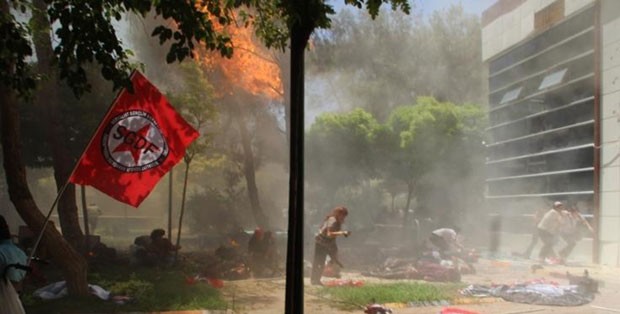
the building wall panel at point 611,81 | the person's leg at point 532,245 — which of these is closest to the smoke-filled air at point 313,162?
the person's leg at point 532,245

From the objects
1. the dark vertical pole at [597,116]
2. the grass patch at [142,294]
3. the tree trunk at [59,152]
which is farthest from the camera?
the dark vertical pole at [597,116]

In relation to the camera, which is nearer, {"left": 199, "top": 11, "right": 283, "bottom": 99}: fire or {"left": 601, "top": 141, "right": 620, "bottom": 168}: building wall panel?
{"left": 199, "top": 11, "right": 283, "bottom": 99}: fire

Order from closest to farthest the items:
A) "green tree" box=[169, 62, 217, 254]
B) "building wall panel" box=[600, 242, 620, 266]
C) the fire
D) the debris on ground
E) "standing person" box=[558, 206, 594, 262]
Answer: the debris on ground < "green tree" box=[169, 62, 217, 254] < the fire < "building wall panel" box=[600, 242, 620, 266] < "standing person" box=[558, 206, 594, 262]

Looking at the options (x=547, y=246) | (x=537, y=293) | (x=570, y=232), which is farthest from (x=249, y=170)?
(x=570, y=232)

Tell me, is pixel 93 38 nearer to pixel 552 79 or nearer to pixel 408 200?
pixel 408 200

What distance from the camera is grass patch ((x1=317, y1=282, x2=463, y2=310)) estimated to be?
21.5 ft

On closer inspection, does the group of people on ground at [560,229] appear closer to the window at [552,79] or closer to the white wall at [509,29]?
the window at [552,79]

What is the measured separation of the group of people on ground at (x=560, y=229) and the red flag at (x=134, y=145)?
24.9 ft

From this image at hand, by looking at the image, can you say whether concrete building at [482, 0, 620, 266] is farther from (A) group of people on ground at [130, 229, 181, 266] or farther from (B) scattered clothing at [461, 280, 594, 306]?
(A) group of people on ground at [130, 229, 181, 266]

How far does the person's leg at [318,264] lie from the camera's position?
24.2 feet

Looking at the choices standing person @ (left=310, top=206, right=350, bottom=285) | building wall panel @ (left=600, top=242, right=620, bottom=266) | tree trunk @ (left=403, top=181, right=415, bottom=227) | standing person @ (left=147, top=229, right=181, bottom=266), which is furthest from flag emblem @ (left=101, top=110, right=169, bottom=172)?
building wall panel @ (left=600, top=242, right=620, bottom=266)

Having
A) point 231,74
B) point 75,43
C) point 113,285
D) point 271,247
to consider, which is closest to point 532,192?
point 271,247

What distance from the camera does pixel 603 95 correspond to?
888 cm

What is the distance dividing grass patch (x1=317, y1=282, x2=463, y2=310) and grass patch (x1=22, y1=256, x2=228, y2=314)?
1481 millimetres
